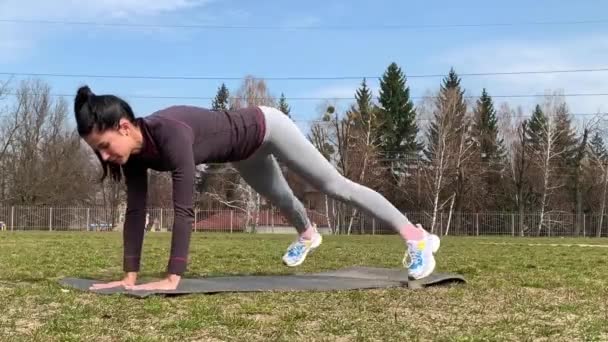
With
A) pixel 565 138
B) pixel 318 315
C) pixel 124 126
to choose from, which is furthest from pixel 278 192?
pixel 565 138

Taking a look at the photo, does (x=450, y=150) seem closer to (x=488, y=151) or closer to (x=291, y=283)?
(x=488, y=151)

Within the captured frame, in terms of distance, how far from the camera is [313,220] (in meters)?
47.5

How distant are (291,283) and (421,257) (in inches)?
37.6

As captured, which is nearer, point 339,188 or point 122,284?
point 122,284

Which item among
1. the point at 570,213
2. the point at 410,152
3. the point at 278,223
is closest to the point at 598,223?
the point at 570,213

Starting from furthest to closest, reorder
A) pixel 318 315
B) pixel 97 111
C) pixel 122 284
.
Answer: pixel 122 284 → pixel 97 111 → pixel 318 315

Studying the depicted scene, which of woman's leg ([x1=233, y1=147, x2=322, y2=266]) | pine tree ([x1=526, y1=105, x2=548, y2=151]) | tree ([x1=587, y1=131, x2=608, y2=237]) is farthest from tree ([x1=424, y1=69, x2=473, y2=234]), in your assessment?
woman's leg ([x1=233, y1=147, x2=322, y2=266])

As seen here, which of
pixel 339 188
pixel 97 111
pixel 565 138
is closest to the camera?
pixel 97 111

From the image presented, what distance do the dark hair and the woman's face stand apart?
29 millimetres

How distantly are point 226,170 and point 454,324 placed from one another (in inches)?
1927

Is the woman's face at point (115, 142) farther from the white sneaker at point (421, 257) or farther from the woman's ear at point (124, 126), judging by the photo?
the white sneaker at point (421, 257)

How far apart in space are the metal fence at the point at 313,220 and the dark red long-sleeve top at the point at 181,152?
129 ft

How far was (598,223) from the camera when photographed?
47219 mm

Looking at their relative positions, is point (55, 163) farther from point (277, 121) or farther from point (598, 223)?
point (277, 121)
